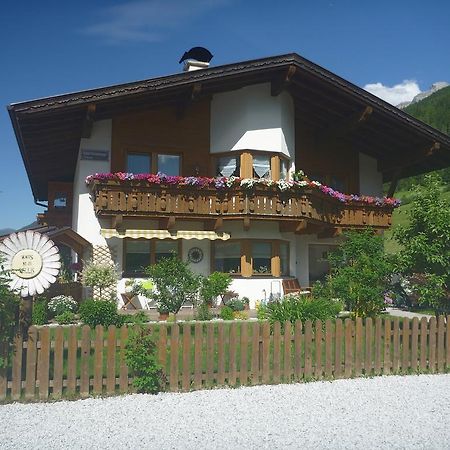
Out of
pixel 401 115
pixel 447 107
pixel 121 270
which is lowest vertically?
pixel 121 270

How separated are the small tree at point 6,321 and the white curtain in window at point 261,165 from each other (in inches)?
462

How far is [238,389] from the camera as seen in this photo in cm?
727

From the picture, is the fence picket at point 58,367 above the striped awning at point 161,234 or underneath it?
underneath

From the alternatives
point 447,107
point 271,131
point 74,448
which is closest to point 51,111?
point 271,131

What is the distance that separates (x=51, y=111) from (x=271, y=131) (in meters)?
7.72

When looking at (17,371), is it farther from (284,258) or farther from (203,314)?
Answer: (284,258)

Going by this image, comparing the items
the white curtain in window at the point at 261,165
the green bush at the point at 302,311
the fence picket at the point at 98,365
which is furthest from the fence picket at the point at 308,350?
the white curtain in window at the point at 261,165

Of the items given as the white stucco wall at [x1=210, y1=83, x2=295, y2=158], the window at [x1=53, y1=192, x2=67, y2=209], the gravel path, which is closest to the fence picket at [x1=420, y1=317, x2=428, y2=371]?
A: the gravel path

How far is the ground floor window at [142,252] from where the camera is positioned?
55.7 ft

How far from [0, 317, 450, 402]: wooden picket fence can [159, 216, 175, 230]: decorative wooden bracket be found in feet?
27.5

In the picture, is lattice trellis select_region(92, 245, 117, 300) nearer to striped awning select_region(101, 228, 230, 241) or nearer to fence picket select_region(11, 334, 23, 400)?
striped awning select_region(101, 228, 230, 241)

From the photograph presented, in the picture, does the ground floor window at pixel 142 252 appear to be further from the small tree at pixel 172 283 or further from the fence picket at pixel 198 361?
the fence picket at pixel 198 361

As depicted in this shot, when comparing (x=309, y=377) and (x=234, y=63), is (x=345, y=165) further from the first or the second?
(x=309, y=377)

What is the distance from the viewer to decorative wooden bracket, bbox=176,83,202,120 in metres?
16.0
